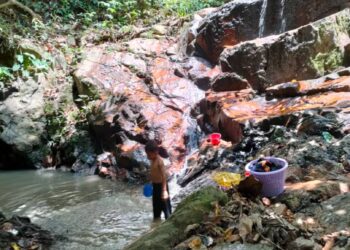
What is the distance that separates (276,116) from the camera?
6.57 m

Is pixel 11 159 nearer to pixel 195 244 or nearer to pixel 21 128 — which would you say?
pixel 21 128

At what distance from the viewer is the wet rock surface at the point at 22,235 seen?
4427 mm

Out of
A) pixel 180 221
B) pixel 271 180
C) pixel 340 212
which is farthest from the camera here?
pixel 271 180

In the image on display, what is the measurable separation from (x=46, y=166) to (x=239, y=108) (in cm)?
482

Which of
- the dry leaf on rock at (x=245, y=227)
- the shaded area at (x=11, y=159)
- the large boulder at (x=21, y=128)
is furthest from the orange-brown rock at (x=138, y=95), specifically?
the dry leaf on rock at (x=245, y=227)

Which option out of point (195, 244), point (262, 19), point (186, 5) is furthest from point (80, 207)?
point (186, 5)

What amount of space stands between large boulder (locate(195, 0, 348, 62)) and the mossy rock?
6764 millimetres

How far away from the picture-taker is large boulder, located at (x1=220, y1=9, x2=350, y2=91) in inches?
316

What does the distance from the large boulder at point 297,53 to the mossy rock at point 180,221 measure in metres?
5.34


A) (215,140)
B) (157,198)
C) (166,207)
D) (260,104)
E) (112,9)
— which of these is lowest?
(166,207)

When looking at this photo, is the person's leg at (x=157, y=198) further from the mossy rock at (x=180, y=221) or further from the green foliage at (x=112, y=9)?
the green foliage at (x=112, y=9)

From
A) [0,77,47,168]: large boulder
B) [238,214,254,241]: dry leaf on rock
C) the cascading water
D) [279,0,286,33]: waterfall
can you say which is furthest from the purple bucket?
[0,77,47,168]: large boulder

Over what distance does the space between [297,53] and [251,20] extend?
2097 mm

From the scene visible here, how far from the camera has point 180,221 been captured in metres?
3.32
